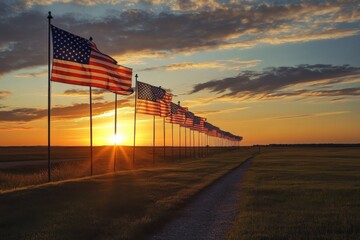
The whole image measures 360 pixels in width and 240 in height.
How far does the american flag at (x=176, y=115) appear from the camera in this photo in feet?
207

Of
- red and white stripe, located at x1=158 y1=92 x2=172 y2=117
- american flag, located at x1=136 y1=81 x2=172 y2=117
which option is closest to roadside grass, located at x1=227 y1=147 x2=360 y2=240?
american flag, located at x1=136 y1=81 x2=172 y2=117

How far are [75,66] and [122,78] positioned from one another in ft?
18.9

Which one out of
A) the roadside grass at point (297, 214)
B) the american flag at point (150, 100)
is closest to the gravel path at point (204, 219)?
the roadside grass at point (297, 214)

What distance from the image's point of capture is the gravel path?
13796 mm

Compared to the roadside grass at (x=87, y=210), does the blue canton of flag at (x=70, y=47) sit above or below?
above

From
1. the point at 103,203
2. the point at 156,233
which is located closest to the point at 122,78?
the point at 103,203

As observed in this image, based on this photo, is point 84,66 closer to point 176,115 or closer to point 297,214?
point 297,214

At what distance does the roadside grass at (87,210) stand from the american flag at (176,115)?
36997 mm

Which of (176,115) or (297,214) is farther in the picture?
(176,115)

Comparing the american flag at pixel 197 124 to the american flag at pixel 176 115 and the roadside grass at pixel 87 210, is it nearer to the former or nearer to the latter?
the american flag at pixel 176 115

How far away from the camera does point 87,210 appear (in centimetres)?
1747

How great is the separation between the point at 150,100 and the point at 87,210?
29099mm

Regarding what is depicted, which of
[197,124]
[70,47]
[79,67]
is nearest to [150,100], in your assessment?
[79,67]

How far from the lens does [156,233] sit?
563 inches
